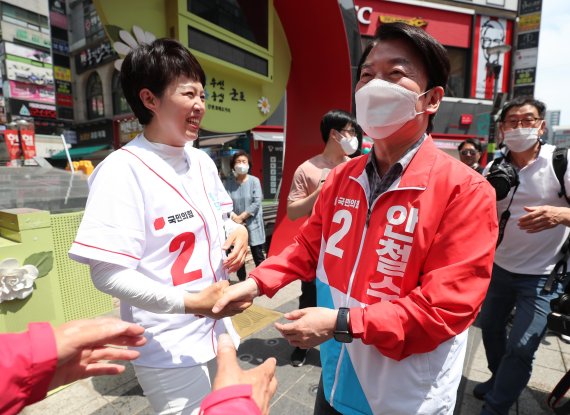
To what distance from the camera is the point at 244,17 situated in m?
3.62

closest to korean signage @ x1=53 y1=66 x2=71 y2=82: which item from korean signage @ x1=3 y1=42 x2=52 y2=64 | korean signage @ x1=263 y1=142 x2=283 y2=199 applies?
korean signage @ x1=3 y1=42 x2=52 y2=64

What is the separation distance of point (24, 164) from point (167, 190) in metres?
17.8

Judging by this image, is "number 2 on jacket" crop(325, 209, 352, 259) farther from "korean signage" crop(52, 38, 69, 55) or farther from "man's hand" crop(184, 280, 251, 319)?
"korean signage" crop(52, 38, 69, 55)

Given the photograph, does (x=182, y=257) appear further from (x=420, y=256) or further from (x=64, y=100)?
(x=64, y=100)

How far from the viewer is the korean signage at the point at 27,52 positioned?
21.2 m

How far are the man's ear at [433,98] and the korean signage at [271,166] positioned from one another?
1246 cm

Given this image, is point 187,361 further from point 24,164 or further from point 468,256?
point 24,164

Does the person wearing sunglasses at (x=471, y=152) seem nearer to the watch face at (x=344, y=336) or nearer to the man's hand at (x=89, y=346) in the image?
the watch face at (x=344, y=336)

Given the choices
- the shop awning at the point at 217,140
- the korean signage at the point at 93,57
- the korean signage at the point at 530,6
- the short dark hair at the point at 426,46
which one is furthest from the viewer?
the korean signage at the point at 93,57

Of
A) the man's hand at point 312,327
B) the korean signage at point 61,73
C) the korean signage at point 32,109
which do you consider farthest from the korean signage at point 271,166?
the korean signage at point 61,73

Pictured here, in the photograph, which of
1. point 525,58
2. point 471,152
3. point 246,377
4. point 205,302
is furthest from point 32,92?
point 525,58

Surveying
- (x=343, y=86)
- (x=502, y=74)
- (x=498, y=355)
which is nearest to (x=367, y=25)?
(x=502, y=74)

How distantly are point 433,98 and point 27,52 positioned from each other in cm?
2852

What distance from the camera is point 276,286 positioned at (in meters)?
1.41
